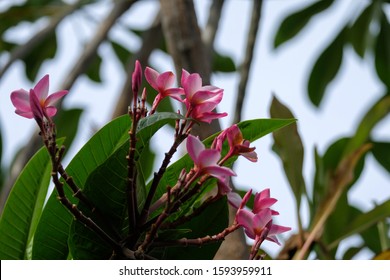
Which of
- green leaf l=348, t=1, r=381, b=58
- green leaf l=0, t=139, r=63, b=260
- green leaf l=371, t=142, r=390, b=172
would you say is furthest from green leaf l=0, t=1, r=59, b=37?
green leaf l=0, t=139, r=63, b=260

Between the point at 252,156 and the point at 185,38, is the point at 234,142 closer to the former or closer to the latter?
the point at 252,156

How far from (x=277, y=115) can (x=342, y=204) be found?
Result: 395 millimetres

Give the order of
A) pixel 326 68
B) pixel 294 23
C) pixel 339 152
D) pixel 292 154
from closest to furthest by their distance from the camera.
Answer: pixel 292 154, pixel 339 152, pixel 326 68, pixel 294 23

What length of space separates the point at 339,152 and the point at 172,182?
75 centimetres

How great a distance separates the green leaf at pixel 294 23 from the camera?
78.5 inches

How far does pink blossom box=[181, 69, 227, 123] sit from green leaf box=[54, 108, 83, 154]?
1295 millimetres

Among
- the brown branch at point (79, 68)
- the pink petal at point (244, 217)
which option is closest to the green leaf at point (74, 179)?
the pink petal at point (244, 217)

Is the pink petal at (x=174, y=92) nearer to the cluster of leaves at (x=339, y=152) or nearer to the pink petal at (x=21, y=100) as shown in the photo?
the pink petal at (x=21, y=100)

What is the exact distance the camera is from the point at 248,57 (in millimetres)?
1132

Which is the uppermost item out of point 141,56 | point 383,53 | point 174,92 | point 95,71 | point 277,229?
point 174,92

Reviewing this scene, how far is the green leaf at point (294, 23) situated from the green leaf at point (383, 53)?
185 mm

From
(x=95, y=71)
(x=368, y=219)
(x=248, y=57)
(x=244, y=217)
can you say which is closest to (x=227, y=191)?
(x=244, y=217)
